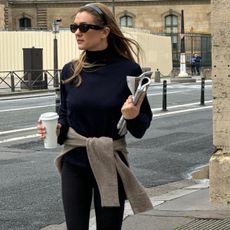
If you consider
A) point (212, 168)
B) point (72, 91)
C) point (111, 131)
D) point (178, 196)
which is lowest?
point (178, 196)

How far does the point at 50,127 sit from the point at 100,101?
0.33 m

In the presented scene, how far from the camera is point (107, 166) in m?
3.45

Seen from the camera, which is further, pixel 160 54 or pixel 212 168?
pixel 160 54

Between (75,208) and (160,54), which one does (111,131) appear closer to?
(75,208)

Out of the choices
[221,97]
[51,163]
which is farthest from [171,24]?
[221,97]

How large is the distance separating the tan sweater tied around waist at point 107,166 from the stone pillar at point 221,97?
3.15 metres

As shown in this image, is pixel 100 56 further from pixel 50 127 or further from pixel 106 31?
pixel 50 127

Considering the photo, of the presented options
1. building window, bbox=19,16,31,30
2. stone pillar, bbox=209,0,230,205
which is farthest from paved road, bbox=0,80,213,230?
building window, bbox=19,16,31,30

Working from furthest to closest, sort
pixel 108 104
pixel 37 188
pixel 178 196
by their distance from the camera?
pixel 37 188 → pixel 178 196 → pixel 108 104

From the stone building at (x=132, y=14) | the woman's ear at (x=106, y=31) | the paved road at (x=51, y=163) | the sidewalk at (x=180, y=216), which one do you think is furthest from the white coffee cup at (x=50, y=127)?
the stone building at (x=132, y=14)

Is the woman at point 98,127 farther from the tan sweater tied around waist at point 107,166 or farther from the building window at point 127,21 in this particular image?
the building window at point 127,21

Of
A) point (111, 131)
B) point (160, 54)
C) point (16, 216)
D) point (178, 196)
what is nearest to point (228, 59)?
point (178, 196)

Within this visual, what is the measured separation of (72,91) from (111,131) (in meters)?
0.33

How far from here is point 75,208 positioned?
3459 mm
